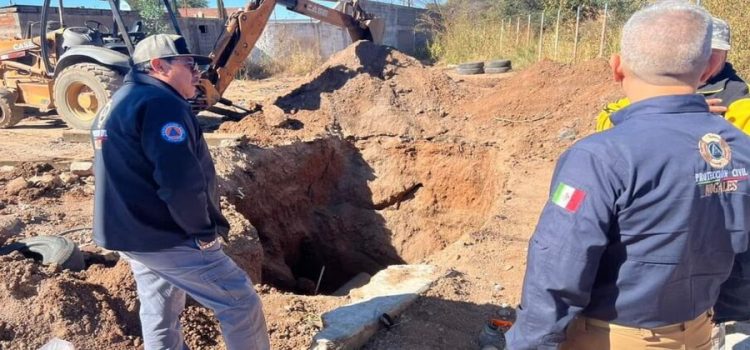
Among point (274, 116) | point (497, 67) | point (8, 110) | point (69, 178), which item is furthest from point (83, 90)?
point (497, 67)

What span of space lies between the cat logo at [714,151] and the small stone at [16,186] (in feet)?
20.0

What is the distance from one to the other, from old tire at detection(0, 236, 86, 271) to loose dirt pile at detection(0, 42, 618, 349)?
178 millimetres

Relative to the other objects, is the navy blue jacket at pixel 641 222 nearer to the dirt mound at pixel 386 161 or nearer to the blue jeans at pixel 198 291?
the blue jeans at pixel 198 291

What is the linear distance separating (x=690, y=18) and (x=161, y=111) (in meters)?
2.20

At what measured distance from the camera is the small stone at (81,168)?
655 cm

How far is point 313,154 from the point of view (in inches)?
340

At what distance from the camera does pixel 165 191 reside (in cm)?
270

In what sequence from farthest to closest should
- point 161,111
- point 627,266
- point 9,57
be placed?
point 9,57 < point 161,111 < point 627,266

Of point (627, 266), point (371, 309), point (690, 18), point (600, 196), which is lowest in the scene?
point (371, 309)

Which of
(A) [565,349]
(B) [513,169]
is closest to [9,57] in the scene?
(B) [513,169]

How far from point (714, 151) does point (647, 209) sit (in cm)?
27

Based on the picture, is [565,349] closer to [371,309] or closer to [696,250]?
[696,250]

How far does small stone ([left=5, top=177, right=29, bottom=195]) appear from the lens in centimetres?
575

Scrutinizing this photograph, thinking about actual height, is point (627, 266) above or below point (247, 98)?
above
